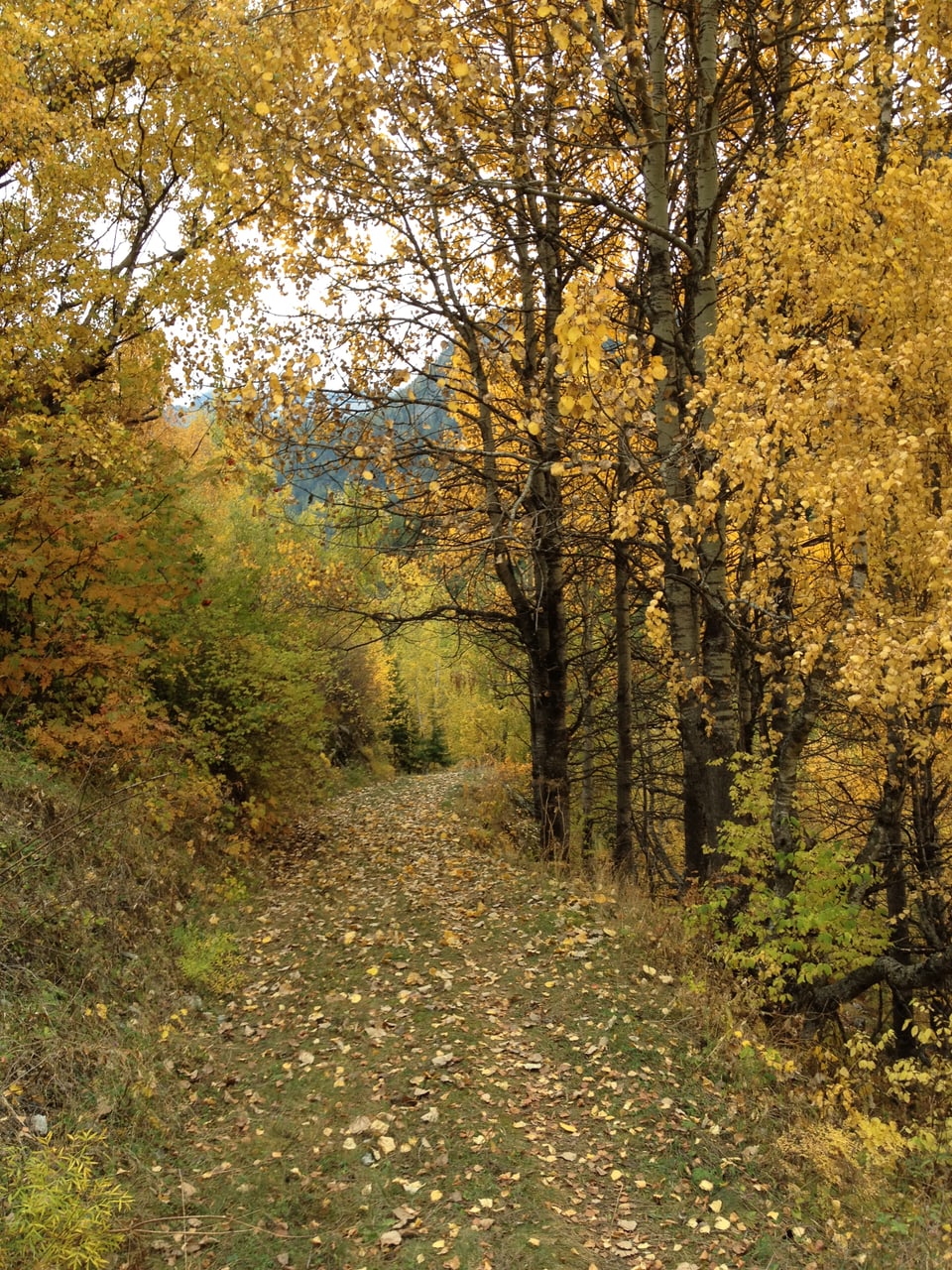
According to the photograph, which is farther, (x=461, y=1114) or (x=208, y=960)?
(x=208, y=960)

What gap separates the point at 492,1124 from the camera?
480cm

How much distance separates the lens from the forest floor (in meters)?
4.01

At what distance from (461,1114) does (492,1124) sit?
0.21 m

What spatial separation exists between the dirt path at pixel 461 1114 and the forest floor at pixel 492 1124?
1cm

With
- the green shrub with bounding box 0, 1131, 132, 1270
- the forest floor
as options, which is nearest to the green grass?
the forest floor

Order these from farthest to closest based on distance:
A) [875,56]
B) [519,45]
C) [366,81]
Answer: [519,45], [875,56], [366,81]

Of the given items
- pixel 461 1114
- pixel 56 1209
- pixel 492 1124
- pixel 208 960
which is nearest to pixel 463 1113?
pixel 461 1114

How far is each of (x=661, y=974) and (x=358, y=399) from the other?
585 cm

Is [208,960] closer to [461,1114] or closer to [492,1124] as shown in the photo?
[461,1114]

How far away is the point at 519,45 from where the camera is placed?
8250mm

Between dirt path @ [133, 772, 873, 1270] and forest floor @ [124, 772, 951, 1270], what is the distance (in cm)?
1

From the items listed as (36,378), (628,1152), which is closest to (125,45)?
(36,378)

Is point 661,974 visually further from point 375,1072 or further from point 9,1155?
point 9,1155

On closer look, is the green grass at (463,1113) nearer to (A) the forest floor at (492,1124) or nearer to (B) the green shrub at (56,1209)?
(A) the forest floor at (492,1124)
